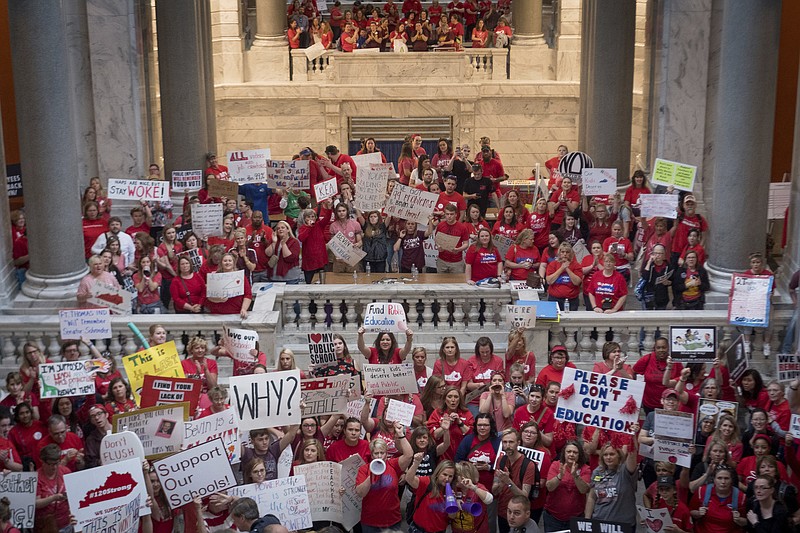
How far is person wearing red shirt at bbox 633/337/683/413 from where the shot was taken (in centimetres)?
1573

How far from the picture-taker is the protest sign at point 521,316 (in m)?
16.8

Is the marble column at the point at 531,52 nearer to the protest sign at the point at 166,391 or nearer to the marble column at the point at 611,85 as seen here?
the marble column at the point at 611,85

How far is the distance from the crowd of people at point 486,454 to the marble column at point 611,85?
33.4ft

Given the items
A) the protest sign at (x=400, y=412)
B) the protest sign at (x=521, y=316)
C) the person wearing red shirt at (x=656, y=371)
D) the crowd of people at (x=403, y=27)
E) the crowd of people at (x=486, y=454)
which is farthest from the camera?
the crowd of people at (x=403, y=27)

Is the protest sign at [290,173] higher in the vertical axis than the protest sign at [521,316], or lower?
higher

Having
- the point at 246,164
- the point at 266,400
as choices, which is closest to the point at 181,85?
the point at 246,164

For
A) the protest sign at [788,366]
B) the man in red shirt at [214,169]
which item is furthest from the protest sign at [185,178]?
the protest sign at [788,366]

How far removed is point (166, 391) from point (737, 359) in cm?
661

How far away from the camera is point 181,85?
83.1ft

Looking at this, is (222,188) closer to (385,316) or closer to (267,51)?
(385,316)

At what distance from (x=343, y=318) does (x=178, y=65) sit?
8739mm

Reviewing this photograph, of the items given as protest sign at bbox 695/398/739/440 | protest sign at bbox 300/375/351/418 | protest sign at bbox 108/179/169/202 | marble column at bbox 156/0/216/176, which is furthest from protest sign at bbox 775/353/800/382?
marble column at bbox 156/0/216/176

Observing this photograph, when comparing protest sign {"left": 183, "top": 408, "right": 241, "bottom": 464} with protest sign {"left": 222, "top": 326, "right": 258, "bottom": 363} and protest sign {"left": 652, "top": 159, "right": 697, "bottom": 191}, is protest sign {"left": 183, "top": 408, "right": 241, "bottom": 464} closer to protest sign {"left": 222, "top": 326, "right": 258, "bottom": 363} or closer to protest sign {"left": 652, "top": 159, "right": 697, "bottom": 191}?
protest sign {"left": 222, "top": 326, "right": 258, "bottom": 363}

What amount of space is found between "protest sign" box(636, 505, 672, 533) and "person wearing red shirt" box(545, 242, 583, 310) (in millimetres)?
5416
